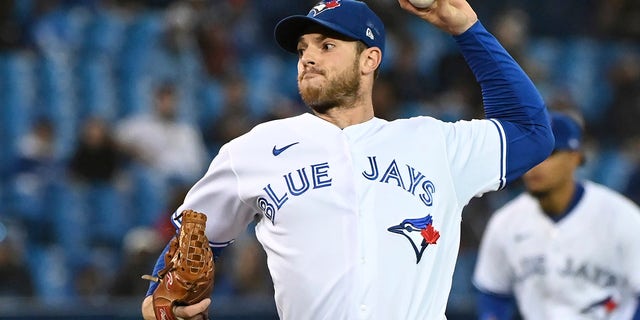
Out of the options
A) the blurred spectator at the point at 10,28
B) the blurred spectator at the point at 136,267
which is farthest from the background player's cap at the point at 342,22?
the blurred spectator at the point at 10,28

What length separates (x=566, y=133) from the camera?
582 cm

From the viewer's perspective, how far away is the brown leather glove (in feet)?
11.9

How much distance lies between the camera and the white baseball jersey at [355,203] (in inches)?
147

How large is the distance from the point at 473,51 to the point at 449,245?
0.71m

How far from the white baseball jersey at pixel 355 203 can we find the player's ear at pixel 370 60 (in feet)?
0.64

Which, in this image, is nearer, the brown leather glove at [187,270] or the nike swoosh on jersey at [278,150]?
the brown leather glove at [187,270]

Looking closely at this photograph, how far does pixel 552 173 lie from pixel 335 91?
7.38ft

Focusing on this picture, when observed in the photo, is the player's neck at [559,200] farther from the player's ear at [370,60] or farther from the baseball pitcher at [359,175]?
the player's ear at [370,60]

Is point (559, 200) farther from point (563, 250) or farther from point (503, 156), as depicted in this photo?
point (503, 156)

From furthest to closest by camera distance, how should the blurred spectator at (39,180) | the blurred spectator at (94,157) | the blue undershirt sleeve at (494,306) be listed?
the blurred spectator at (94,157)
the blurred spectator at (39,180)
the blue undershirt sleeve at (494,306)

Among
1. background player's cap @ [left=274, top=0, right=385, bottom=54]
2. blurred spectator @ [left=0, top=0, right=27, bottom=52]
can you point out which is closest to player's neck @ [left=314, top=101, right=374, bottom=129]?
background player's cap @ [left=274, top=0, right=385, bottom=54]

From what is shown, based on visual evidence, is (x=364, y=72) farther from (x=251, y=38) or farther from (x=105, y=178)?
(x=251, y=38)

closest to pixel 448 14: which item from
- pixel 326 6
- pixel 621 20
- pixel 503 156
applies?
pixel 326 6

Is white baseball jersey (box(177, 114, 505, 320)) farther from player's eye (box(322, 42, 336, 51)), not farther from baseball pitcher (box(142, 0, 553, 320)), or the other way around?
player's eye (box(322, 42, 336, 51))
